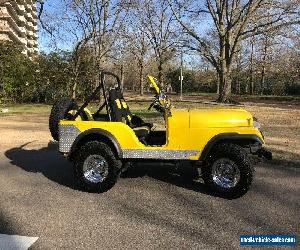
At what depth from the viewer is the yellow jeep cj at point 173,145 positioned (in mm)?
5664

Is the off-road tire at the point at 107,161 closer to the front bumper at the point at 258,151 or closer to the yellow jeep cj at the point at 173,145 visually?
the yellow jeep cj at the point at 173,145

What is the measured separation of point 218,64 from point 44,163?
73.6ft

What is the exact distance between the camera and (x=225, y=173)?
576cm

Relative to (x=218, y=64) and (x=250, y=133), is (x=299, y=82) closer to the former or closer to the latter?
(x=218, y=64)

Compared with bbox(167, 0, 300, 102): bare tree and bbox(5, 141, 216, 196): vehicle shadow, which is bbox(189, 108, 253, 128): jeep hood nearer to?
bbox(5, 141, 216, 196): vehicle shadow

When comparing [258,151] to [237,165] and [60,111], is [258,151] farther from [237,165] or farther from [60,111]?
[60,111]

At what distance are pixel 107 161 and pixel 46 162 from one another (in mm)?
2650

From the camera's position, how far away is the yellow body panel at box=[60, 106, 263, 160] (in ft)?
18.8

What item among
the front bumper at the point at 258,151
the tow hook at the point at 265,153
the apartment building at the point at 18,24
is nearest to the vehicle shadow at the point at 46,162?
the front bumper at the point at 258,151

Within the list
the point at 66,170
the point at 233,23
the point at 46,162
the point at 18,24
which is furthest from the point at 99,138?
the point at 18,24

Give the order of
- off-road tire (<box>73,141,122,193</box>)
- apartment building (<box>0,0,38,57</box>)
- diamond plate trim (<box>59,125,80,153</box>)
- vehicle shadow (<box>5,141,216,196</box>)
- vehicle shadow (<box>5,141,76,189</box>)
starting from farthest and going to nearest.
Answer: apartment building (<box>0,0,38,57</box>) → vehicle shadow (<box>5,141,76,189</box>) → vehicle shadow (<box>5,141,216,196</box>) → diamond plate trim (<box>59,125,80,153</box>) → off-road tire (<box>73,141,122,193</box>)

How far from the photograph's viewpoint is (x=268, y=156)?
5949 millimetres

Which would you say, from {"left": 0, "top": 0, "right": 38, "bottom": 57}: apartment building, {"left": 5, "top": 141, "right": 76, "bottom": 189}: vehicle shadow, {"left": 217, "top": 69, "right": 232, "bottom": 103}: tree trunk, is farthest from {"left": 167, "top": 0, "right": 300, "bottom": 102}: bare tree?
{"left": 0, "top": 0, "right": 38, "bottom": 57}: apartment building

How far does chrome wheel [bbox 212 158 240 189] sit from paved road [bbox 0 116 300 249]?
0.83 ft
